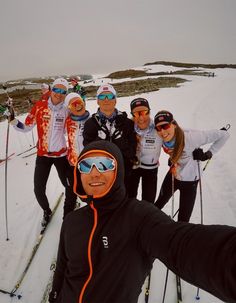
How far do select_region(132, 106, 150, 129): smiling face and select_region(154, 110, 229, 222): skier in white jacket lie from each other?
21 centimetres

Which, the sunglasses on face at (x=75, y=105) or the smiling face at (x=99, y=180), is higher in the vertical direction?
the sunglasses on face at (x=75, y=105)

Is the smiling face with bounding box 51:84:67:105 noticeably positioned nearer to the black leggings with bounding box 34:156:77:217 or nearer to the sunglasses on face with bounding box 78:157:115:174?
the black leggings with bounding box 34:156:77:217

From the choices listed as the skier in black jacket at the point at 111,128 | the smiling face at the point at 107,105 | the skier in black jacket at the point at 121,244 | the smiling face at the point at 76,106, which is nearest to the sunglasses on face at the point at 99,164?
the skier in black jacket at the point at 121,244

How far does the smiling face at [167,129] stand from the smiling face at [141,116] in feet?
0.92

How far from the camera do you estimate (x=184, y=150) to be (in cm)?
290

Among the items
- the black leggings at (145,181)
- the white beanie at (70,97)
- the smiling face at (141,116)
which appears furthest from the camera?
the white beanie at (70,97)

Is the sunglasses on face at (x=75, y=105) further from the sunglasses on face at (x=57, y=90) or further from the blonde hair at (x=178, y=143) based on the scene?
the blonde hair at (x=178, y=143)

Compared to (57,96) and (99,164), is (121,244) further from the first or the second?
(57,96)

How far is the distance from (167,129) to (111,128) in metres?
0.81

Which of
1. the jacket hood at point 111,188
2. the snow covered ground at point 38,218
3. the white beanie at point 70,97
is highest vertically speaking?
the white beanie at point 70,97

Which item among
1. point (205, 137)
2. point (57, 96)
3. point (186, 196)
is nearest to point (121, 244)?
point (186, 196)

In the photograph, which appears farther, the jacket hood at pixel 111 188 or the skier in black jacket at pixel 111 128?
the skier in black jacket at pixel 111 128

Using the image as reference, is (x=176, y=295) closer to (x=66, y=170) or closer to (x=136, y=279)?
(x=136, y=279)

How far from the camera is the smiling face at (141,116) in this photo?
3053 millimetres
